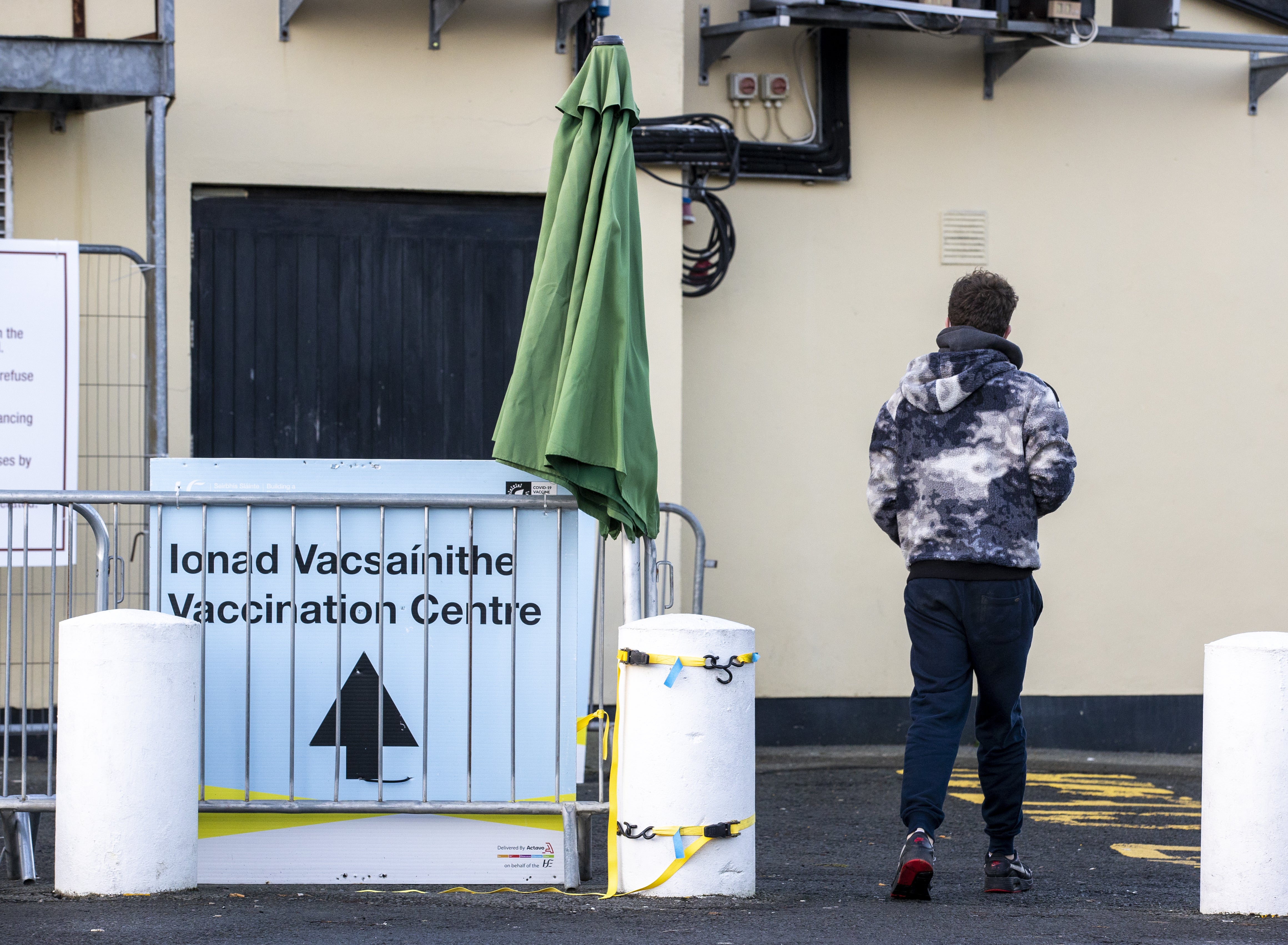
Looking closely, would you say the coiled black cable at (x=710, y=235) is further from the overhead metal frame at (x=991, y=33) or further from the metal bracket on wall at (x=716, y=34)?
the overhead metal frame at (x=991, y=33)

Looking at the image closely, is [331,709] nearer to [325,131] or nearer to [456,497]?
[456,497]

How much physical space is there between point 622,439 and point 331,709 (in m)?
1.29

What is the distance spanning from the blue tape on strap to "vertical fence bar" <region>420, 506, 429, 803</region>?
91cm

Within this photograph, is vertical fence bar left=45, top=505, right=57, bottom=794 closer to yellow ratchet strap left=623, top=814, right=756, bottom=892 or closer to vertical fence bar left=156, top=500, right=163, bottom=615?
vertical fence bar left=156, top=500, right=163, bottom=615

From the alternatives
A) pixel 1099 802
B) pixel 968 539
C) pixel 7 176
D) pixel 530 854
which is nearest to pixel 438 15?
pixel 7 176

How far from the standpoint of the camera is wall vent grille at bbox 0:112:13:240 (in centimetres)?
750

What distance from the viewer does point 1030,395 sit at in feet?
15.3

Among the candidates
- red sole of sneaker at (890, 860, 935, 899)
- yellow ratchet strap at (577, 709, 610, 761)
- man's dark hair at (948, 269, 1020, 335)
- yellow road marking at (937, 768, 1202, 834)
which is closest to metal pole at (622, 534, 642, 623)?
yellow ratchet strap at (577, 709, 610, 761)

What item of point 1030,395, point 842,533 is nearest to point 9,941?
point 1030,395

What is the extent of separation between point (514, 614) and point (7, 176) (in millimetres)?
4267

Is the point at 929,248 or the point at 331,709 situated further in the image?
the point at 929,248

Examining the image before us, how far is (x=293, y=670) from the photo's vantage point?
4855 mm

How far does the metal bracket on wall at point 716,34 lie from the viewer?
825cm

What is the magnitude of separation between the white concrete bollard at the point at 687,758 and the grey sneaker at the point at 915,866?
1.61 ft
